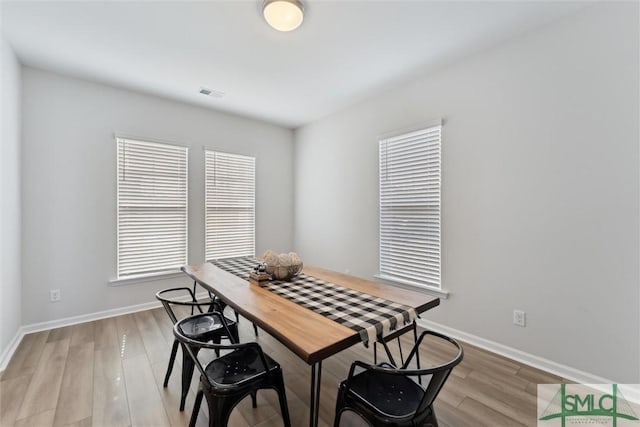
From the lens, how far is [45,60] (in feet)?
9.12

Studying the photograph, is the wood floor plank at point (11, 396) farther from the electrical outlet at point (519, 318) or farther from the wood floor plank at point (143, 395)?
the electrical outlet at point (519, 318)

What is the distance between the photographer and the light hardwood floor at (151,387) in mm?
1740

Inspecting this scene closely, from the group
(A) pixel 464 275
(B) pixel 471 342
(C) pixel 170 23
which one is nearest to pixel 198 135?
(C) pixel 170 23

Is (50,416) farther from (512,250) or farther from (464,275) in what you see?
(512,250)

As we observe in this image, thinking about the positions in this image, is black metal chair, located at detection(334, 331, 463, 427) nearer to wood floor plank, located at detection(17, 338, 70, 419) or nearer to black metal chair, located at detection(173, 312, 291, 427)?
black metal chair, located at detection(173, 312, 291, 427)

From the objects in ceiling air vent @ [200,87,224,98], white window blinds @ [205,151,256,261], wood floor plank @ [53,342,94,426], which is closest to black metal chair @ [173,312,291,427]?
wood floor plank @ [53,342,94,426]

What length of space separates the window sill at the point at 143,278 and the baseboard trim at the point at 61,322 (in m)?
0.30

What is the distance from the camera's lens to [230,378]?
1.48 m

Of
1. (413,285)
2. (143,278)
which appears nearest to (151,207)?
(143,278)

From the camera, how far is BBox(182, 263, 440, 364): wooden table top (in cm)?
125

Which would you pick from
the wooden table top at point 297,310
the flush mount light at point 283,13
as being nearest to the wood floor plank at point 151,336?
the wooden table top at point 297,310

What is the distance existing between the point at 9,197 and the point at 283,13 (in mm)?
2844

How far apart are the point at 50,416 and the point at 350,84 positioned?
3756mm

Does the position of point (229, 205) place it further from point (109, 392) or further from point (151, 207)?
point (109, 392)
